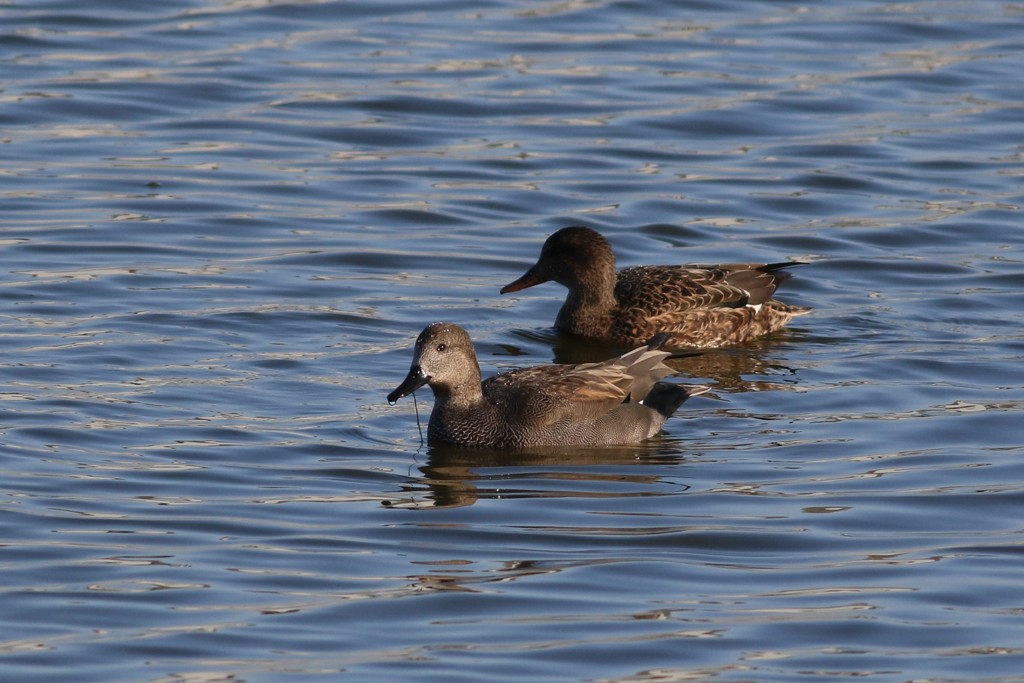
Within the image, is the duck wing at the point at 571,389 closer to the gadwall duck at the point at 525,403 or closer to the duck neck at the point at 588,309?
the gadwall duck at the point at 525,403

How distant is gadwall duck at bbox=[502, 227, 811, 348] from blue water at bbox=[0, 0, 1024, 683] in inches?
9.0

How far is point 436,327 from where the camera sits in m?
10.1

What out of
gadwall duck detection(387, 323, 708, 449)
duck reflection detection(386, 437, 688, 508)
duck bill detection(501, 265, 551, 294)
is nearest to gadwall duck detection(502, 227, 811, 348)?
duck bill detection(501, 265, 551, 294)

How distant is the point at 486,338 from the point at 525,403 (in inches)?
95.8

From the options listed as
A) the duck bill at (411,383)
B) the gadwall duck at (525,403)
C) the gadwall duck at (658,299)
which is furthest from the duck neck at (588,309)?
the duck bill at (411,383)

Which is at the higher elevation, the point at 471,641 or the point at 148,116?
the point at 148,116

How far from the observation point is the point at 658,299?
1319cm

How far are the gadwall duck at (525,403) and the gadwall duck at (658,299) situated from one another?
2686 millimetres

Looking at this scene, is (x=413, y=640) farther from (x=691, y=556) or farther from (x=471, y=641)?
(x=691, y=556)

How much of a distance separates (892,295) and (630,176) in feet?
11.6

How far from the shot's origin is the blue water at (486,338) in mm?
7496

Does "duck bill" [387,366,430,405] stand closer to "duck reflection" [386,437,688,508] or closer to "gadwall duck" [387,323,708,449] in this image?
"gadwall duck" [387,323,708,449]

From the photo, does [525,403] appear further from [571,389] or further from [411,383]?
[411,383]

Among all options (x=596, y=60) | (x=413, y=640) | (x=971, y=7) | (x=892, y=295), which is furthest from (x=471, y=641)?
(x=971, y=7)
